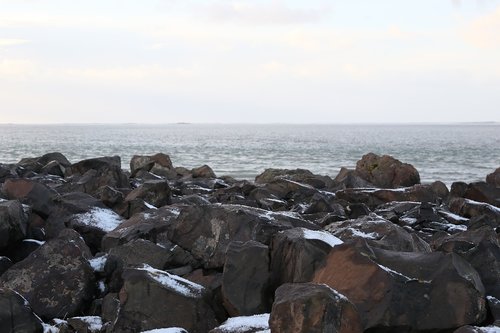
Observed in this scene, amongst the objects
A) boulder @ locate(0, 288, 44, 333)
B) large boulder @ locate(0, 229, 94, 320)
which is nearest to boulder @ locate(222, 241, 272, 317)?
large boulder @ locate(0, 229, 94, 320)

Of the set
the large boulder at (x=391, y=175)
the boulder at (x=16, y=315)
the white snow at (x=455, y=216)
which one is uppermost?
the boulder at (x=16, y=315)

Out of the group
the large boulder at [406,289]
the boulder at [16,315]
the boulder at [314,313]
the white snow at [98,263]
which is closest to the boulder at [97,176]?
the white snow at [98,263]

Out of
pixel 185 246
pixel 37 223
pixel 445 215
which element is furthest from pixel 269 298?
pixel 445 215

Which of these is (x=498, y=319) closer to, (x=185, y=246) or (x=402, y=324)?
(x=402, y=324)

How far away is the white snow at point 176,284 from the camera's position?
21.1 ft

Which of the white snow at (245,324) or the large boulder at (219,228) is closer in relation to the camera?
the white snow at (245,324)

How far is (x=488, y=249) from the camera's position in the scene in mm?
7301

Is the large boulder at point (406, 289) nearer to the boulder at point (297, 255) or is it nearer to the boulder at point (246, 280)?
the boulder at point (297, 255)

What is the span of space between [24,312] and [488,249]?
5025mm

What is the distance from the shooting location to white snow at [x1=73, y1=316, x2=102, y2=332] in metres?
6.63

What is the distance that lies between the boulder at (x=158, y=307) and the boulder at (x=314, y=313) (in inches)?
53.9

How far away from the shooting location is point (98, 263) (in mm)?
7664

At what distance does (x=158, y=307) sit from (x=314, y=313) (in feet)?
6.33

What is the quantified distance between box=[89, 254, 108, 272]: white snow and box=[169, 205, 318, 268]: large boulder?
3.51 ft
